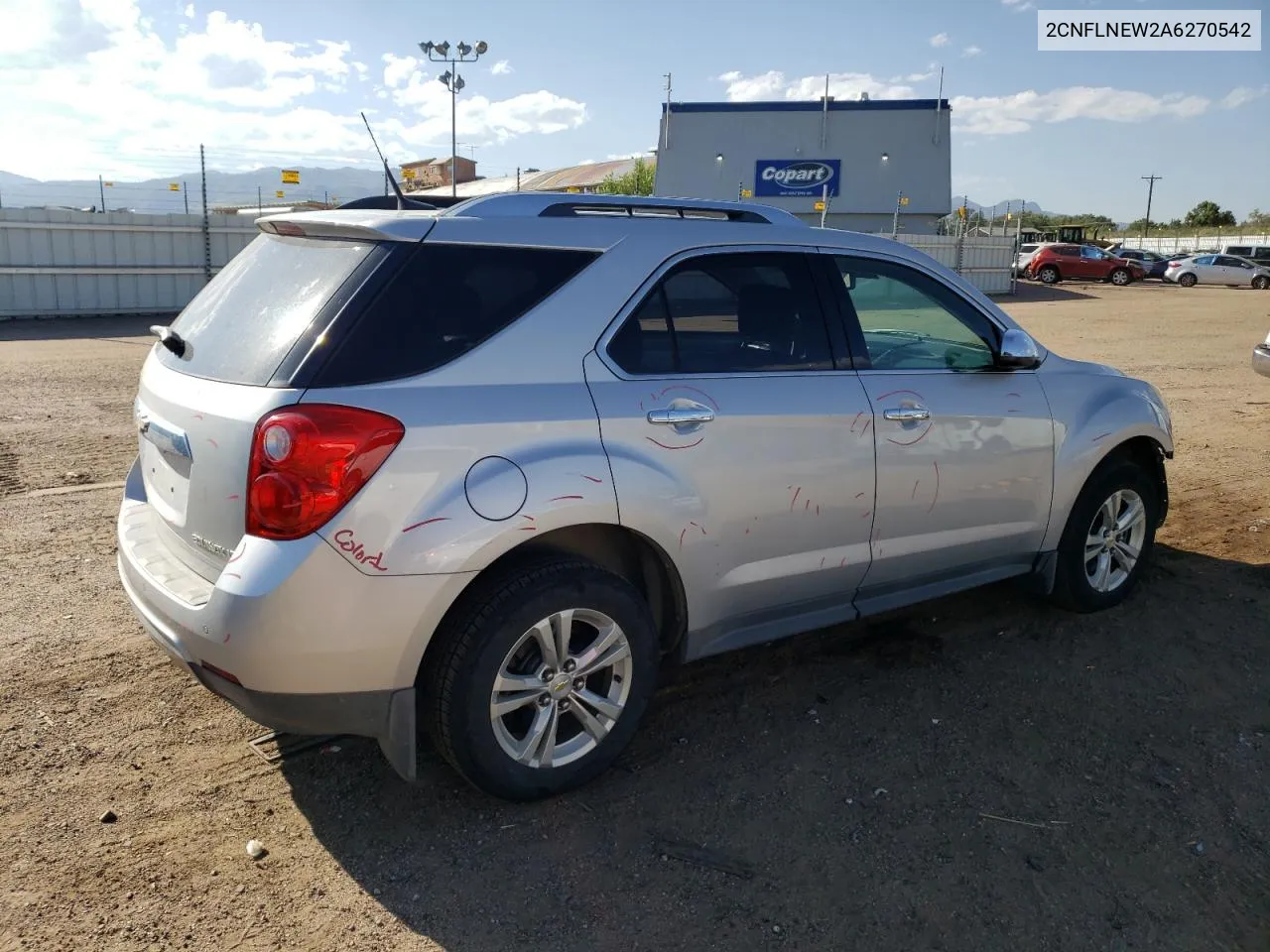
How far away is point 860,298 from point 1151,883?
2.24 metres

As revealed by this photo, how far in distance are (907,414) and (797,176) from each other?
42.6m

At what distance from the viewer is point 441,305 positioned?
3.07m

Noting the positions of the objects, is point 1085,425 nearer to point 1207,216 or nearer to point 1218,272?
point 1218,272

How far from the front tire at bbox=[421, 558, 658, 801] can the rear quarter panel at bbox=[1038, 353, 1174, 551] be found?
223 cm

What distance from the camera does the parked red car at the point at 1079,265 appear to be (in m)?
39.4

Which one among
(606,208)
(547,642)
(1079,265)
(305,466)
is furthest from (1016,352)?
(1079,265)

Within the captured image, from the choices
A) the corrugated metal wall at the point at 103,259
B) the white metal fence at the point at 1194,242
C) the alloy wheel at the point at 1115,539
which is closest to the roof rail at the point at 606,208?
the alloy wheel at the point at 1115,539

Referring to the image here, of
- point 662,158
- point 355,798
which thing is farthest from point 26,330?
point 662,158

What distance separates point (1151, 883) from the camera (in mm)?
2988

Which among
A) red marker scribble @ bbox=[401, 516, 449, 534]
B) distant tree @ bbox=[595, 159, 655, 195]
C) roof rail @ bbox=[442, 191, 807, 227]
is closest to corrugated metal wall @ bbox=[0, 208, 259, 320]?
roof rail @ bbox=[442, 191, 807, 227]

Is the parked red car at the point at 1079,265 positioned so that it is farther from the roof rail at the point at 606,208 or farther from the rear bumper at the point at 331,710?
the rear bumper at the point at 331,710

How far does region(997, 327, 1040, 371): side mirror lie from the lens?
171 inches

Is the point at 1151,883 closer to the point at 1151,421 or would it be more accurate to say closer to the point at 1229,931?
the point at 1229,931

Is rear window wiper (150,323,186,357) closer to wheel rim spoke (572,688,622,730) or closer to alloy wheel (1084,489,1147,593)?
wheel rim spoke (572,688,622,730)
